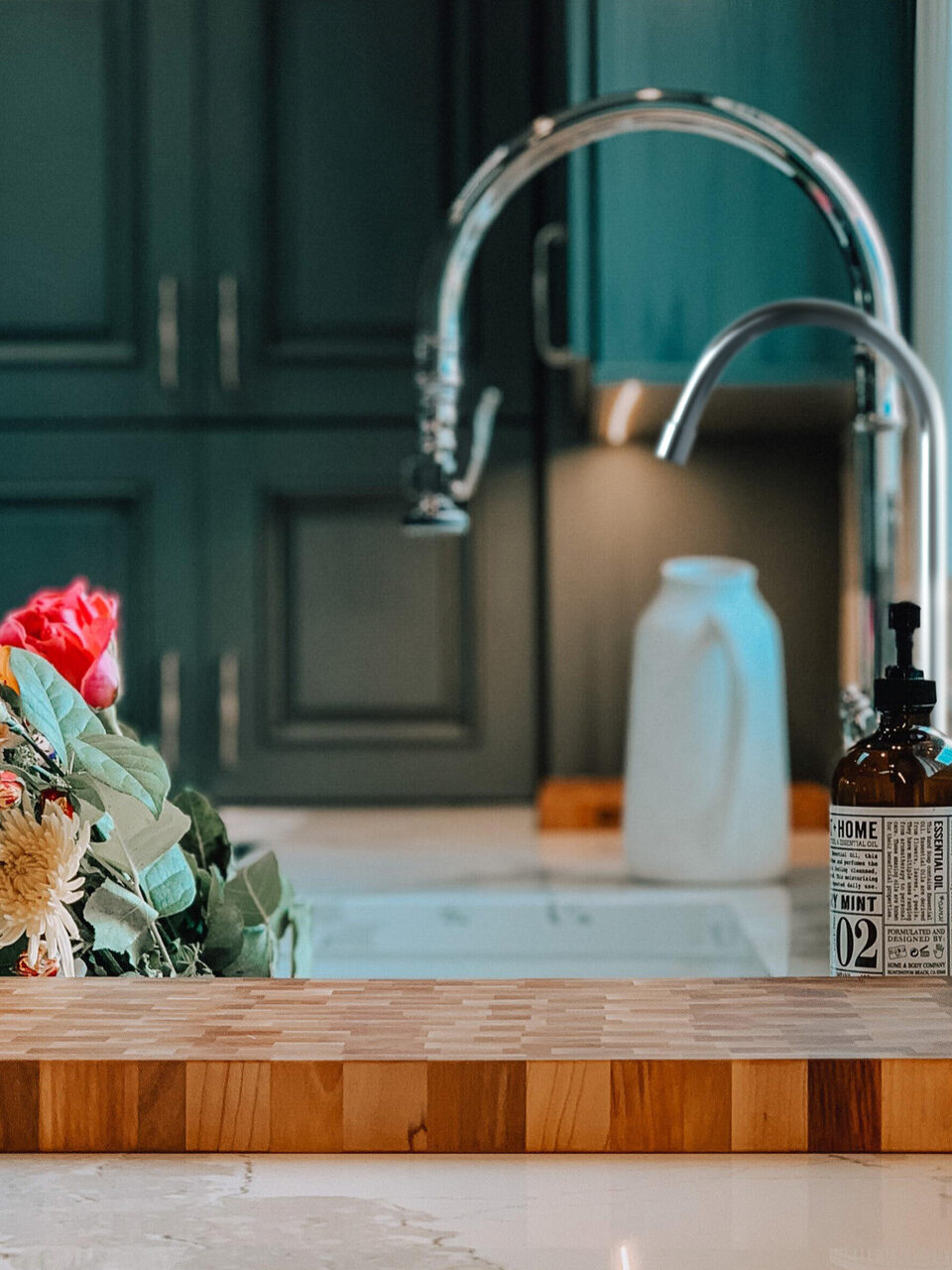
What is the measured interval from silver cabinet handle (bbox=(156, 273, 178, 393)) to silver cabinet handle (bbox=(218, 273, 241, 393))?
0.17 ft

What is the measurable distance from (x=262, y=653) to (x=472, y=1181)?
4.50ft

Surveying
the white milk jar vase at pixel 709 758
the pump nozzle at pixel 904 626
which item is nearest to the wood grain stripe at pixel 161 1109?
the pump nozzle at pixel 904 626

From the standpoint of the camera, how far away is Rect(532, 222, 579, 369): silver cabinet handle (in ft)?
5.47

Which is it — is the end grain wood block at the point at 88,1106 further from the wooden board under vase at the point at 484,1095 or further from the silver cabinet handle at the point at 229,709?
the silver cabinet handle at the point at 229,709

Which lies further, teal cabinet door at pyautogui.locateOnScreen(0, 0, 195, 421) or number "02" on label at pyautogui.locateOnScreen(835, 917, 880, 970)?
teal cabinet door at pyautogui.locateOnScreen(0, 0, 195, 421)

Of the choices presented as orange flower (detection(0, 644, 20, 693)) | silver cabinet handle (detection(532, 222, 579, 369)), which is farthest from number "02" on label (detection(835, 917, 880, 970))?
silver cabinet handle (detection(532, 222, 579, 369))

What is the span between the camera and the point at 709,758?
1.22 meters

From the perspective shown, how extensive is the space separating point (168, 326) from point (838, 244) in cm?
100

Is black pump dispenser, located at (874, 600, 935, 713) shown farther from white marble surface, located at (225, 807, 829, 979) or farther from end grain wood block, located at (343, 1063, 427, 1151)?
white marble surface, located at (225, 807, 829, 979)

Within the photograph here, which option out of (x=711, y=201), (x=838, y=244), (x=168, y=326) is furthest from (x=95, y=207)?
(x=838, y=244)

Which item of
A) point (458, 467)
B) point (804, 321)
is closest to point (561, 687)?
point (458, 467)

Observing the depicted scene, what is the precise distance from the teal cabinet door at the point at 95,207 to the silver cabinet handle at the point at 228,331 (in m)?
0.04

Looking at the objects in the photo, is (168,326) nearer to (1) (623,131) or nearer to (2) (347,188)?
(2) (347,188)

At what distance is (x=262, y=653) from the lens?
1784 mm
